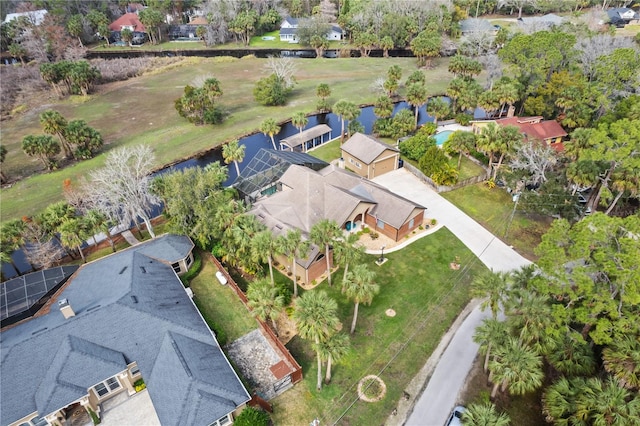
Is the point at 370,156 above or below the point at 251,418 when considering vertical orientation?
above

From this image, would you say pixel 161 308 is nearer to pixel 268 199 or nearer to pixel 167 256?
pixel 167 256

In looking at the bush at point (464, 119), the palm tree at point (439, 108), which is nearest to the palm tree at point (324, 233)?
the palm tree at point (439, 108)

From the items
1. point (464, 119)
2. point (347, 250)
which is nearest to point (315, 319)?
point (347, 250)

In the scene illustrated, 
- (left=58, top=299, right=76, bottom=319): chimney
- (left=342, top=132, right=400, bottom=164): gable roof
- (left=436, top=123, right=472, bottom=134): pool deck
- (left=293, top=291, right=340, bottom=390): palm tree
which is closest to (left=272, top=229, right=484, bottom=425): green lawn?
(left=293, top=291, right=340, bottom=390): palm tree

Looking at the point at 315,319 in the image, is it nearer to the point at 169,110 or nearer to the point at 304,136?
the point at 304,136

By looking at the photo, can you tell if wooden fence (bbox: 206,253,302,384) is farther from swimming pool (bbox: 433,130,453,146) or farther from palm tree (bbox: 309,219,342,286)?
swimming pool (bbox: 433,130,453,146)
